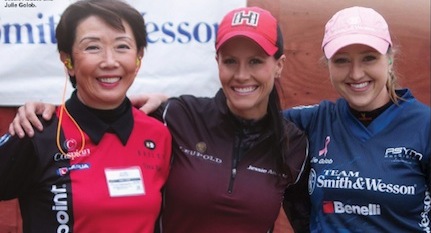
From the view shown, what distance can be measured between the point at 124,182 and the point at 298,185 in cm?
75

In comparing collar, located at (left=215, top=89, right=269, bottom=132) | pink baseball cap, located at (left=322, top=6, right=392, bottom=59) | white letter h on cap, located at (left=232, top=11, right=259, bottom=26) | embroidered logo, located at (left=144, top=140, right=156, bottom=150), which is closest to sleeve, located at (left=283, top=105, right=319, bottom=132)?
collar, located at (left=215, top=89, right=269, bottom=132)

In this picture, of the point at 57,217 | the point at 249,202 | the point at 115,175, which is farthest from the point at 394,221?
the point at 57,217

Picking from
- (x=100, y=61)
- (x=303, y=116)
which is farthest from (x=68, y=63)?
(x=303, y=116)

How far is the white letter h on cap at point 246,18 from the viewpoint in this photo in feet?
7.34

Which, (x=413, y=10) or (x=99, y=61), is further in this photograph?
(x=413, y=10)

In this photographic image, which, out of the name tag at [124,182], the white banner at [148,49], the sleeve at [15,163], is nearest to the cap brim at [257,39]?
the name tag at [124,182]

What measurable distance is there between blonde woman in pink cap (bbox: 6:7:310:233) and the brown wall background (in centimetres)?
105

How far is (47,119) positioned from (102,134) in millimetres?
176

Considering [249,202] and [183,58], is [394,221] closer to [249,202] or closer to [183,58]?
[249,202]

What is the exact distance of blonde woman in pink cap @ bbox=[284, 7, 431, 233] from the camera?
2088 mm

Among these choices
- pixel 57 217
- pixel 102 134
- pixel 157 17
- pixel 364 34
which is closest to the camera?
pixel 57 217

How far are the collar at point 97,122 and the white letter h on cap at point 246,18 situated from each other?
526 mm

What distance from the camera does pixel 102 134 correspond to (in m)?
2.01

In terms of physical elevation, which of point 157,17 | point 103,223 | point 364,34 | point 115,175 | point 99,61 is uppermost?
point 157,17
